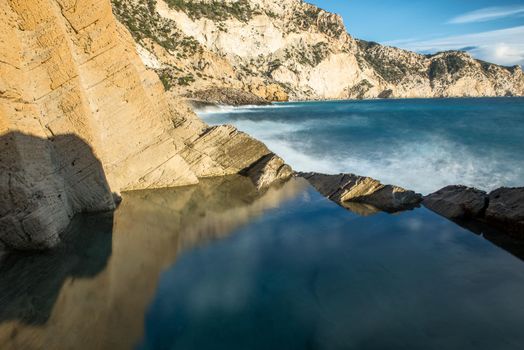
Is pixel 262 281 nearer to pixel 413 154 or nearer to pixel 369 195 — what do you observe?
pixel 369 195

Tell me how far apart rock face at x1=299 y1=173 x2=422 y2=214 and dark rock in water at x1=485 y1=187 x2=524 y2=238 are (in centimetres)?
200

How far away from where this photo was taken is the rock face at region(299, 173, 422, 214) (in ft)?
35.1

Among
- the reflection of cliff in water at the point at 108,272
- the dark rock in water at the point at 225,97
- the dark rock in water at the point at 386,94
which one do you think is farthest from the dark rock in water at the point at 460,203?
the dark rock in water at the point at 386,94

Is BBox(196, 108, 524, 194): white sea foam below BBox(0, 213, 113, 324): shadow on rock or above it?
below

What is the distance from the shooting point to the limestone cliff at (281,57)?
69.1 meters

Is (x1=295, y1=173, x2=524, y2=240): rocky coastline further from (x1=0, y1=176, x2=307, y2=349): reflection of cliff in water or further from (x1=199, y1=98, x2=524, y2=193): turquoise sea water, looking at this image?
(x1=199, y1=98, x2=524, y2=193): turquoise sea water

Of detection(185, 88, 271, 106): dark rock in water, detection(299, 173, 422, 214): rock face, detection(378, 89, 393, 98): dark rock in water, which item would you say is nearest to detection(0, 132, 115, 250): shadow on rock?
detection(299, 173, 422, 214): rock face

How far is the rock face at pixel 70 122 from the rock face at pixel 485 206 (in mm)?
7846

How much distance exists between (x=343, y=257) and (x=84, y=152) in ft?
21.9


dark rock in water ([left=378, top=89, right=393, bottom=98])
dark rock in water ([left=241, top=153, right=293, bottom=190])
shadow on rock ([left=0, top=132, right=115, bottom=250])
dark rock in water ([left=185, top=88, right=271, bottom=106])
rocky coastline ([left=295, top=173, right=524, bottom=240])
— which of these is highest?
shadow on rock ([left=0, top=132, right=115, bottom=250])

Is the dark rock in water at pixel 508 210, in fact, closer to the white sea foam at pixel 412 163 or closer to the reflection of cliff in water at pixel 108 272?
the white sea foam at pixel 412 163

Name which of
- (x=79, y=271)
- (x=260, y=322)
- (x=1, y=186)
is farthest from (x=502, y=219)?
(x=1, y=186)

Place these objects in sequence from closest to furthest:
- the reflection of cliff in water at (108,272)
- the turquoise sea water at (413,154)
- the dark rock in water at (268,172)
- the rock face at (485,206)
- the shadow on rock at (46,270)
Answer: the reflection of cliff in water at (108,272)
the shadow on rock at (46,270)
the rock face at (485,206)
the dark rock in water at (268,172)
the turquoise sea water at (413,154)

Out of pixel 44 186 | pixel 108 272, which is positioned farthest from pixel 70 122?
pixel 108 272
